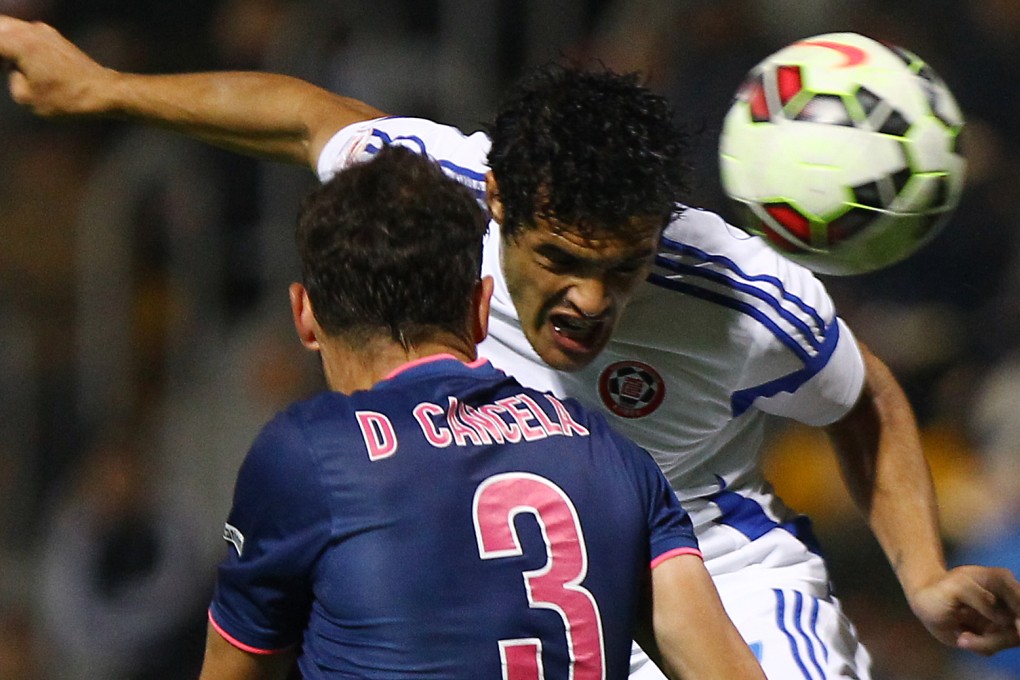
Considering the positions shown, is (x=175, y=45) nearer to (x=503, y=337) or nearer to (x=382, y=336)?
(x=503, y=337)

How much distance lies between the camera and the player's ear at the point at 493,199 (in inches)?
107

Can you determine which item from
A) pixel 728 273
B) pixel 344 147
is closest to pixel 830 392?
pixel 728 273

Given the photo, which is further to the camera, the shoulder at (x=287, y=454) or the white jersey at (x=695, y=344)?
the white jersey at (x=695, y=344)

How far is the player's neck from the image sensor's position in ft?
6.34

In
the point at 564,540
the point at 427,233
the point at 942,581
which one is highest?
the point at 427,233

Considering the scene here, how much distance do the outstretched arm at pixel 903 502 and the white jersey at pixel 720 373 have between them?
0.52 ft

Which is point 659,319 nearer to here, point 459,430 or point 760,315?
point 760,315

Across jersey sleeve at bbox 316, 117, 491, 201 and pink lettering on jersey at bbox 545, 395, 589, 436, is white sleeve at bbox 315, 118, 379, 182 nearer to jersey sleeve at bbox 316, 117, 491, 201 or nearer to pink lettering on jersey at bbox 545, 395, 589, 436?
jersey sleeve at bbox 316, 117, 491, 201

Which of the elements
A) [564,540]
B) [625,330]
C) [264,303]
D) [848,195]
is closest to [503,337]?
[625,330]

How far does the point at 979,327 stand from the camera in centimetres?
581

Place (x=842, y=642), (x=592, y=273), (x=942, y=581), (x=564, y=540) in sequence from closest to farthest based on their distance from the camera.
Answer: (x=564, y=540) → (x=592, y=273) → (x=942, y=581) → (x=842, y=642)

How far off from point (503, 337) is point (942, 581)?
95cm

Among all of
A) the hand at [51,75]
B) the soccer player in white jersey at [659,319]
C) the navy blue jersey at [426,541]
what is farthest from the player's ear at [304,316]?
the hand at [51,75]

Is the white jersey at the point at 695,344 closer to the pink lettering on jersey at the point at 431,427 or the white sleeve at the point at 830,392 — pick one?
the white sleeve at the point at 830,392
